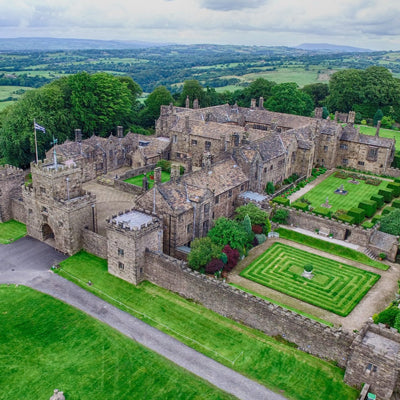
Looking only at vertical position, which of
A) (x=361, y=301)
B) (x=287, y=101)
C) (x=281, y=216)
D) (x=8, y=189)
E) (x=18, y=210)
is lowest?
(x=361, y=301)

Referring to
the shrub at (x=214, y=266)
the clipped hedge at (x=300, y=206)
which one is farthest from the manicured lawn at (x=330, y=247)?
the shrub at (x=214, y=266)

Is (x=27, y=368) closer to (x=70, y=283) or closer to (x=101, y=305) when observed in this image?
(x=101, y=305)

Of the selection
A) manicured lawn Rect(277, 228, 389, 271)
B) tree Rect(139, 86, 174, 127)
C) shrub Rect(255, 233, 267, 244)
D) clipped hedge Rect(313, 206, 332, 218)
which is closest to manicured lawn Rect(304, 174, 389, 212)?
clipped hedge Rect(313, 206, 332, 218)

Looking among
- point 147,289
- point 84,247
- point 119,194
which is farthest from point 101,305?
point 119,194

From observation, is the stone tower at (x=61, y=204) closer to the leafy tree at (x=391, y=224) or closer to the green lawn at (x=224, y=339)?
the green lawn at (x=224, y=339)

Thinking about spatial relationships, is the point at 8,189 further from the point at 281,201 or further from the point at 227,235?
the point at 281,201

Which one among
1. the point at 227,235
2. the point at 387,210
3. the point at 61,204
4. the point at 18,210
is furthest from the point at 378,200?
the point at 18,210
